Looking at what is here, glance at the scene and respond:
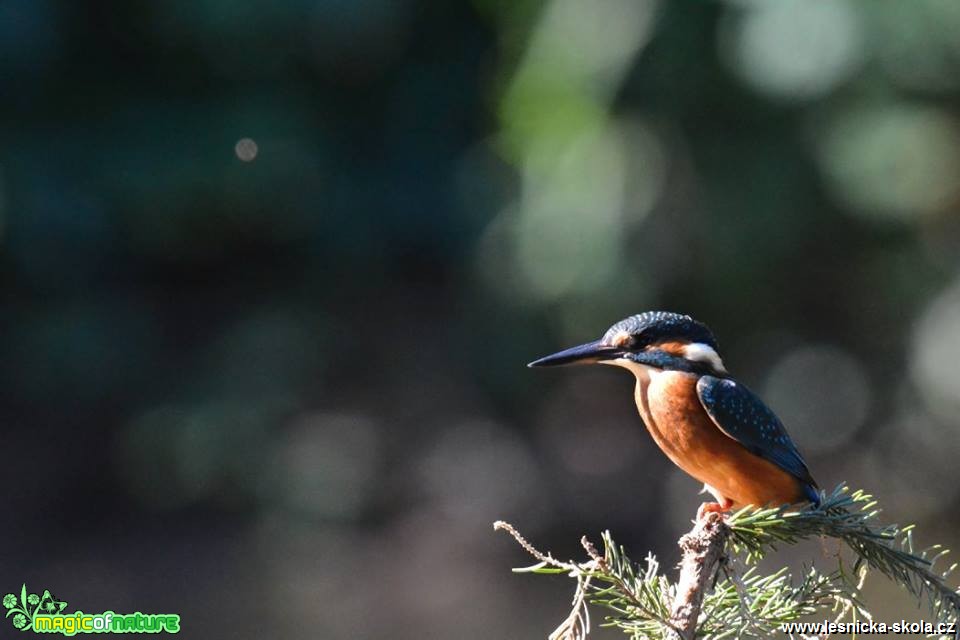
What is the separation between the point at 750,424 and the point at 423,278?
3728 mm

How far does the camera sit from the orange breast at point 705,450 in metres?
1.54

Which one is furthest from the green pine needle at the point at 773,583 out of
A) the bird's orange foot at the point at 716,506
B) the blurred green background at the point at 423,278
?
the blurred green background at the point at 423,278

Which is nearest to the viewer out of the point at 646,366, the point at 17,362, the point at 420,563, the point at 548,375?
the point at 646,366

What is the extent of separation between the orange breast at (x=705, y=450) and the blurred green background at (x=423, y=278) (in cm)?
212

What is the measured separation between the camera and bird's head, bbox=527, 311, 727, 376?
160 cm

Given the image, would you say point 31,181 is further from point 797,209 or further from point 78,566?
point 797,209

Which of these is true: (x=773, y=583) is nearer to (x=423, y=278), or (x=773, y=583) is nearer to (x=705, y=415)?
(x=705, y=415)

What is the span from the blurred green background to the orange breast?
2.12m

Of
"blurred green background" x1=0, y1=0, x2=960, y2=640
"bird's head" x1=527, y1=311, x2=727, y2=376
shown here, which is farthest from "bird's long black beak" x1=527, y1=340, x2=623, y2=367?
"blurred green background" x1=0, y1=0, x2=960, y2=640

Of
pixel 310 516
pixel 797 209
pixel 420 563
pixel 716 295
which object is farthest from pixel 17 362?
pixel 797 209

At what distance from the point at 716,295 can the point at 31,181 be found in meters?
2.68

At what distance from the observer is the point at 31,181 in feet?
15.0

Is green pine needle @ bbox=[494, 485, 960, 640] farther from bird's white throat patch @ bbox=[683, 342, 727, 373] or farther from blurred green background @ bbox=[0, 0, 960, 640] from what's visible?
blurred green background @ bbox=[0, 0, 960, 640]

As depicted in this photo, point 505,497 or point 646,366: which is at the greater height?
point 505,497
